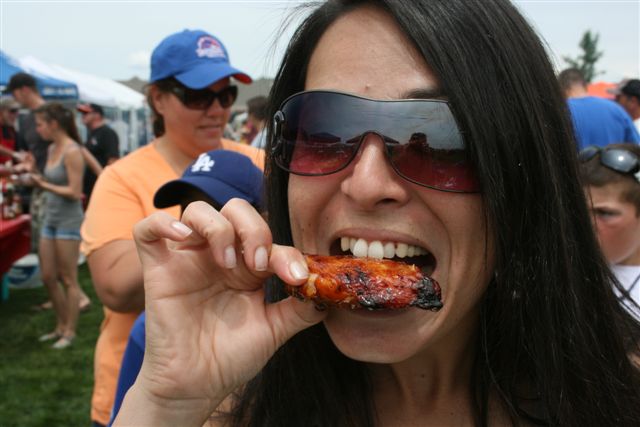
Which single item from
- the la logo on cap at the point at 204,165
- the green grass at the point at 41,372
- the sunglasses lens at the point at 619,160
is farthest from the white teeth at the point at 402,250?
the green grass at the point at 41,372

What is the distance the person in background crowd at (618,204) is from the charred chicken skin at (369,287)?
2.05 m

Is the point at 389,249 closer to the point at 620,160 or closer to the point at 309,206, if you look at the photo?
the point at 309,206

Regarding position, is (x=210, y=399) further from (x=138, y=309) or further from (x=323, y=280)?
(x=138, y=309)

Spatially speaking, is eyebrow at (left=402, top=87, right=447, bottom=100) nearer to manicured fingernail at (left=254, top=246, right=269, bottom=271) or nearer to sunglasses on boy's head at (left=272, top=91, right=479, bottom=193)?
sunglasses on boy's head at (left=272, top=91, right=479, bottom=193)

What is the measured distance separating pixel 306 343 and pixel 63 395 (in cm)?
503

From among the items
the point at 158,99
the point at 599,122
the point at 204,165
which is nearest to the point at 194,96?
the point at 158,99

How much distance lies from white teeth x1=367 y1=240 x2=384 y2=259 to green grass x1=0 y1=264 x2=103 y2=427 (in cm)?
481

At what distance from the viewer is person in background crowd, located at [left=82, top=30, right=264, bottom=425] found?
299 cm

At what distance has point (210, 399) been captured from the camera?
158cm

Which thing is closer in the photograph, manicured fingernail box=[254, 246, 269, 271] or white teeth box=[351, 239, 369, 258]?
manicured fingernail box=[254, 246, 269, 271]

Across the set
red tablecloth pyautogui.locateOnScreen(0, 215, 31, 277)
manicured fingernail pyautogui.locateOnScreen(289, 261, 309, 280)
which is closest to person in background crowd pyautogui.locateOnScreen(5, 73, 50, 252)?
red tablecloth pyautogui.locateOnScreen(0, 215, 31, 277)

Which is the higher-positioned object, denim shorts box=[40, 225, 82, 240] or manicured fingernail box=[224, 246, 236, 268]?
manicured fingernail box=[224, 246, 236, 268]

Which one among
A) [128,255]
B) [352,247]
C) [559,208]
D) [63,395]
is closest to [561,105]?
[559,208]

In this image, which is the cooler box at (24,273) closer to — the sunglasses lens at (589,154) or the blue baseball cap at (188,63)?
the blue baseball cap at (188,63)
